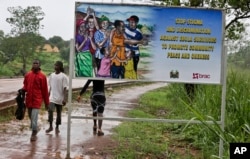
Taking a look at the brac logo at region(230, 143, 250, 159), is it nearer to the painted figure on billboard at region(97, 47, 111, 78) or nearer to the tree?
the painted figure on billboard at region(97, 47, 111, 78)

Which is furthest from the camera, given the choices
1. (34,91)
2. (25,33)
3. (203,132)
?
(25,33)

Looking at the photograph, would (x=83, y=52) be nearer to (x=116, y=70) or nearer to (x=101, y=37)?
(x=101, y=37)

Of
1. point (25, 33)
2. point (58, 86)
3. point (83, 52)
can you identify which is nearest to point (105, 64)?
point (83, 52)

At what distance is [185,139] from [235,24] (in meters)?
11.8

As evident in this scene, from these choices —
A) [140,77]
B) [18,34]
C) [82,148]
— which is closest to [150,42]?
[140,77]

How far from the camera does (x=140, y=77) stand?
22.2ft

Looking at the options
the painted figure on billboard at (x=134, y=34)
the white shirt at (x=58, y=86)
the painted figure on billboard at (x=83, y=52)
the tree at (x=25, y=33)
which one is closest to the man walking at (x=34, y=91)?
the white shirt at (x=58, y=86)

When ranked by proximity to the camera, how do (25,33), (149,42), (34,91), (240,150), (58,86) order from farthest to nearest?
(25,33) < (58,86) < (34,91) < (149,42) < (240,150)

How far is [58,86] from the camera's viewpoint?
31.1 ft

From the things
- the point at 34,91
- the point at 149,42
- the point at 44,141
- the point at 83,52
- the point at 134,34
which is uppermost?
the point at 134,34

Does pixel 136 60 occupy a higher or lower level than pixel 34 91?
higher

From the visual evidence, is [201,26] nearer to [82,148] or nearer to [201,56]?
[201,56]

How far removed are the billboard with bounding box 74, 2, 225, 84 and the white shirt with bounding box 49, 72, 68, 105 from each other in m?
2.78

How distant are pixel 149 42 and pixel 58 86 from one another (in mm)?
3449
